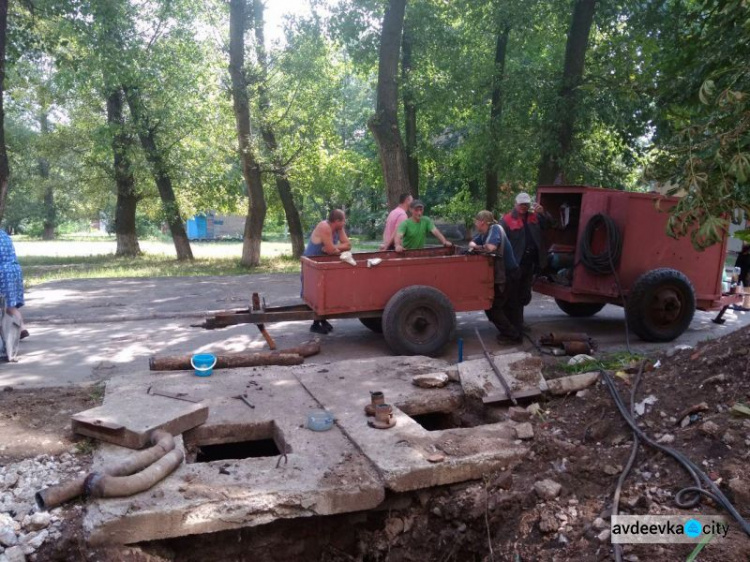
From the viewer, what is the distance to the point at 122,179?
22562 mm

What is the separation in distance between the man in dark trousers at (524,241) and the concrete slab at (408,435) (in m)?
2.39

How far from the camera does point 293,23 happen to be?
62.9 ft

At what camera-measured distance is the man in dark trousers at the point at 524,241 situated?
835 centimetres

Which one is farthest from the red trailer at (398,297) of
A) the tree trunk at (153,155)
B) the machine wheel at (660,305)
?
the tree trunk at (153,155)

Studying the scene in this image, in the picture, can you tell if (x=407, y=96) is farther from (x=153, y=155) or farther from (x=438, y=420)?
(x=438, y=420)

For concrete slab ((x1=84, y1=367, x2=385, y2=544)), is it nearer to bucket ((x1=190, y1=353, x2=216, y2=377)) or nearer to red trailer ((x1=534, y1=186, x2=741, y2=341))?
bucket ((x1=190, y1=353, x2=216, y2=377))

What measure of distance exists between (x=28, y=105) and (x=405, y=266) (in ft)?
75.4

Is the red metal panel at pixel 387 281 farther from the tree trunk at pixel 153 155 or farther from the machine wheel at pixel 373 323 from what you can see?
the tree trunk at pixel 153 155

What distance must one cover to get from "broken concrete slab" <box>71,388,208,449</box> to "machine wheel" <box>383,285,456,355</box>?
116 inches

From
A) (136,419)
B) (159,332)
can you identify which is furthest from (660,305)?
(159,332)

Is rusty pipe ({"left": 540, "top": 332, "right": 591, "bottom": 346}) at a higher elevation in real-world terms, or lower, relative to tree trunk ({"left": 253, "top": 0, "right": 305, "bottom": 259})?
lower

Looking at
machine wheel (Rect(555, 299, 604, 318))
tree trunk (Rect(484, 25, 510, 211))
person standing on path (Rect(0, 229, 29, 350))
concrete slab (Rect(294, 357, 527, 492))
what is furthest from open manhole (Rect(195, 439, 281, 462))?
tree trunk (Rect(484, 25, 510, 211))

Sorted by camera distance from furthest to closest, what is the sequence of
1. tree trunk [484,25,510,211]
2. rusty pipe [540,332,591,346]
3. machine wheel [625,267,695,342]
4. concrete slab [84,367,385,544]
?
tree trunk [484,25,510,211], machine wheel [625,267,695,342], rusty pipe [540,332,591,346], concrete slab [84,367,385,544]

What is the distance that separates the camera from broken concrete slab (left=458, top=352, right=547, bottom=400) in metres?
5.80
